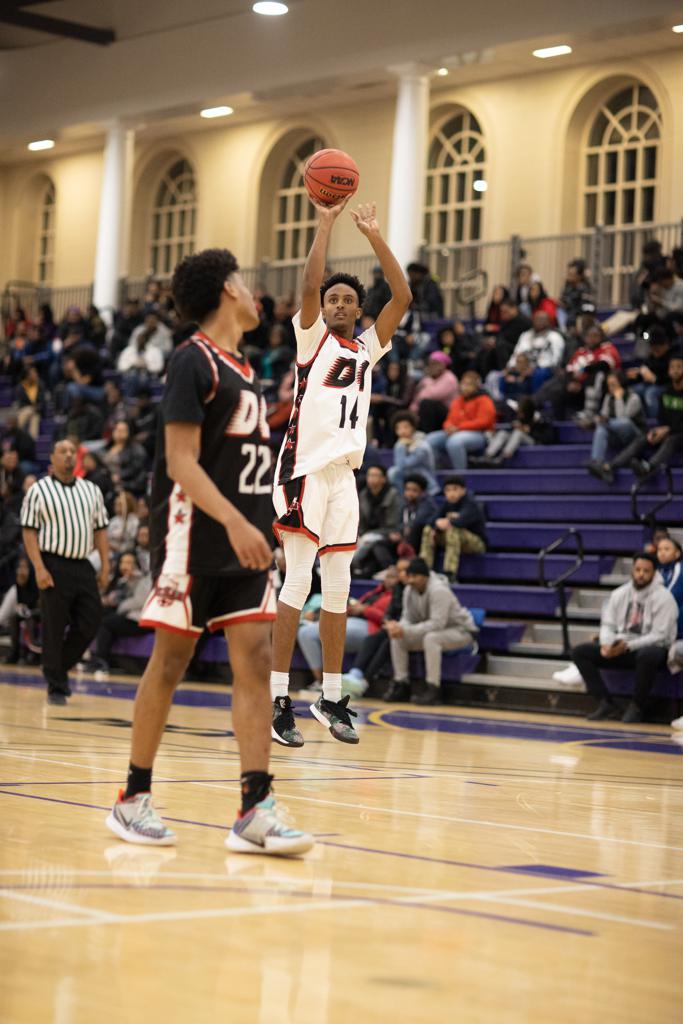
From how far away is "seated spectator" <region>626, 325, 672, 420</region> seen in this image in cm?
1477

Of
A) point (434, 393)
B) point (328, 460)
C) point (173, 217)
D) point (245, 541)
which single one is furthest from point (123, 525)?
point (173, 217)

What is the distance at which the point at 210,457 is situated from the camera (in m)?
4.46

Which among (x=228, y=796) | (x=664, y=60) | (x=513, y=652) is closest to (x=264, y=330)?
(x=664, y=60)

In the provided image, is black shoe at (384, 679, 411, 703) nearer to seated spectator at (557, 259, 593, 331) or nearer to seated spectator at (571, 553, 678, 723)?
seated spectator at (571, 553, 678, 723)

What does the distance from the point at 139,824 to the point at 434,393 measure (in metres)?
12.5

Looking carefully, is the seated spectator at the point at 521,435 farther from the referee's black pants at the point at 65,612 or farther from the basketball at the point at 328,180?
the basketball at the point at 328,180

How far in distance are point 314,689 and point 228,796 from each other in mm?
7274

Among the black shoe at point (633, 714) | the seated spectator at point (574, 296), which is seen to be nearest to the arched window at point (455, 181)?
the seated spectator at point (574, 296)

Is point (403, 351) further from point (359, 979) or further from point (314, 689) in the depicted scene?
point (359, 979)

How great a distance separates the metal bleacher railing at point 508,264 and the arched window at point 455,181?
3.36ft

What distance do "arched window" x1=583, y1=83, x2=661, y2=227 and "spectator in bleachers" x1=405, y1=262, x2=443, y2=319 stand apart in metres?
3.91

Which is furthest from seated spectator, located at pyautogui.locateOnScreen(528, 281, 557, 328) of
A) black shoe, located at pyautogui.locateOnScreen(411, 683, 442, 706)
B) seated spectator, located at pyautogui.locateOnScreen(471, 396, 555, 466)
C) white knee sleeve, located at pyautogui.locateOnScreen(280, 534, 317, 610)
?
white knee sleeve, located at pyautogui.locateOnScreen(280, 534, 317, 610)

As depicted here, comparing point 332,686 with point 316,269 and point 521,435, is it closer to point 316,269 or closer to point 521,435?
point 316,269

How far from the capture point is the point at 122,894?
3666 mm
